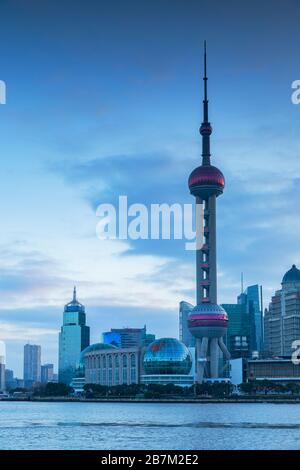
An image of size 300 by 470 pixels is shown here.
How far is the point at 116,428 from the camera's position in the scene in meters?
95.1

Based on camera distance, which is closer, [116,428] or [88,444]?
[88,444]

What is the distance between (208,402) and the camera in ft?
652
